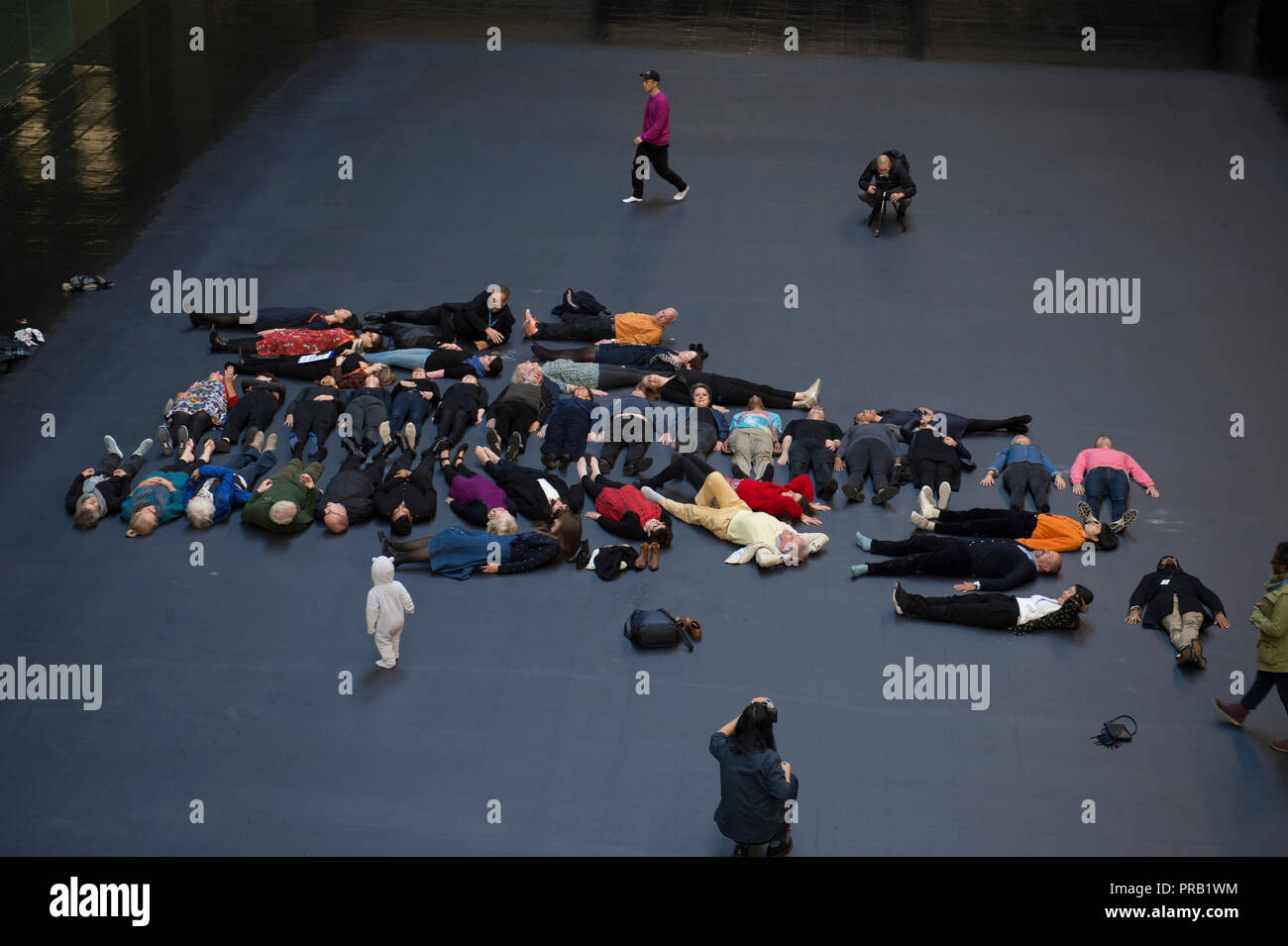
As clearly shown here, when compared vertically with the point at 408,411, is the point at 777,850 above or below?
below

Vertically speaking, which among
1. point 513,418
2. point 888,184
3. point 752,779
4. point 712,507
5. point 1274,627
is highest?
point 888,184

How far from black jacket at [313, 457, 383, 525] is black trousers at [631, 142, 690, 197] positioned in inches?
271

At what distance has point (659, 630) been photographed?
38.8ft

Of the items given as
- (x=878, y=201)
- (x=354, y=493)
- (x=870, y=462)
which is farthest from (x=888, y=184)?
(x=354, y=493)

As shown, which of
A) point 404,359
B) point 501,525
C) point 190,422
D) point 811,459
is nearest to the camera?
point 501,525

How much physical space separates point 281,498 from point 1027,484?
7116 millimetres

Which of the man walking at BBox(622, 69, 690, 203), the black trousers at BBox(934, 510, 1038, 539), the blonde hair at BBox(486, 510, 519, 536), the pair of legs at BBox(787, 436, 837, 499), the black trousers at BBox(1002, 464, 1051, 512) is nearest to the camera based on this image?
the blonde hair at BBox(486, 510, 519, 536)

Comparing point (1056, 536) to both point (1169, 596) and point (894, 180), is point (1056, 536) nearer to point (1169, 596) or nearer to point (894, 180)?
point (1169, 596)

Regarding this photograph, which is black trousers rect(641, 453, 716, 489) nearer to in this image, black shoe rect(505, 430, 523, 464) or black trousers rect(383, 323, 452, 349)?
black shoe rect(505, 430, 523, 464)

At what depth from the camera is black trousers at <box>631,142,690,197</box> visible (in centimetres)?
1866

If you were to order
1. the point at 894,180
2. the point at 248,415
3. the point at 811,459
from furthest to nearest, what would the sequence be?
the point at 894,180
the point at 248,415
the point at 811,459

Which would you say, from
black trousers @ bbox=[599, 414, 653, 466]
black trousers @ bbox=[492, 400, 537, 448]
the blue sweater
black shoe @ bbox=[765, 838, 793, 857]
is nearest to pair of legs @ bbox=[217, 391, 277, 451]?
black trousers @ bbox=[492, 400, 537, 448]

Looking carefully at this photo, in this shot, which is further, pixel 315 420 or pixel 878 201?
pixel 878 201
